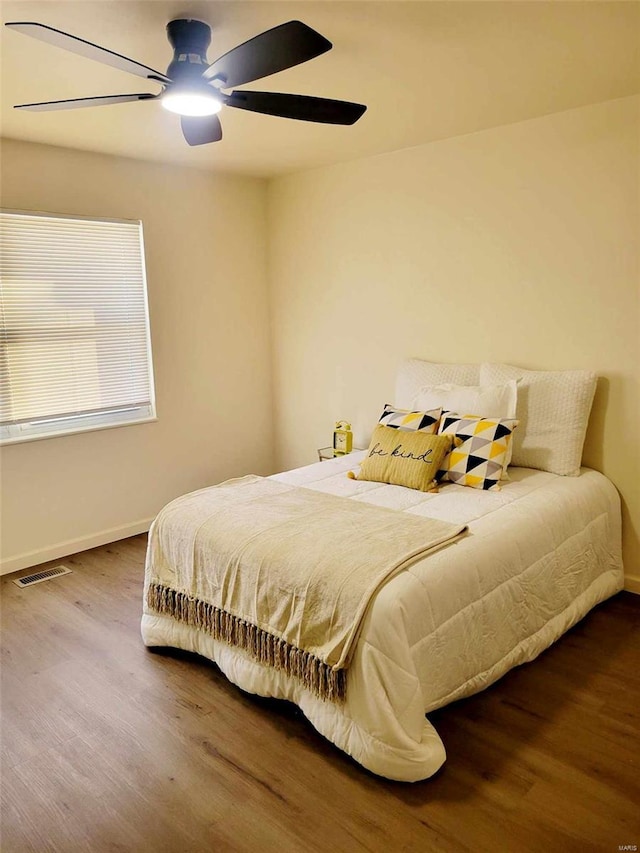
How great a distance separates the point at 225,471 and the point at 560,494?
2639 millimetres

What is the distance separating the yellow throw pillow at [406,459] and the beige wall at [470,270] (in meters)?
0.83

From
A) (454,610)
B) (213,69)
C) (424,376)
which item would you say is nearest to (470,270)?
(424,376)

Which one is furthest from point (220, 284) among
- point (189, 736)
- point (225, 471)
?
point (189, 736)

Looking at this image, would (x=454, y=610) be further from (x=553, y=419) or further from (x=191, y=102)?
(x=191, y=102)

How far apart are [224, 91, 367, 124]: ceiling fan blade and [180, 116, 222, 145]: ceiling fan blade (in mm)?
261

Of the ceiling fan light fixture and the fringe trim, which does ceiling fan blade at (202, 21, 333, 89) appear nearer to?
the ceiling fan light fixture

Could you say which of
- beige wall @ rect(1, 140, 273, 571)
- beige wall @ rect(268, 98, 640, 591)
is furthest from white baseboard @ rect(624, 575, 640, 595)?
beige wall @ rect(1, 140, 273, 571)

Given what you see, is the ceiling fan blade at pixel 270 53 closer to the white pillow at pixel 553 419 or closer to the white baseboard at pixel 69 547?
the white pillow at pixel 553 419

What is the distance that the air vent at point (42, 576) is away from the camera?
3.48m

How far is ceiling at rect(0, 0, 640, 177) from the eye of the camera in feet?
6.56

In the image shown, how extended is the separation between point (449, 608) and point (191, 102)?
1970 mm

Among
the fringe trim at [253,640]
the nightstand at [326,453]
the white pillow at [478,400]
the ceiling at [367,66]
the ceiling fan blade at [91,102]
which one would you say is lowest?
the fringe trim at [253,640]

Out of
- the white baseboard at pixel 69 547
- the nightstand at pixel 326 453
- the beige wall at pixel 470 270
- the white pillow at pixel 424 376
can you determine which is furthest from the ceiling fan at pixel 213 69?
the white baseboard at pixel 69 547

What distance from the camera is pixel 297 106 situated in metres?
2.18
